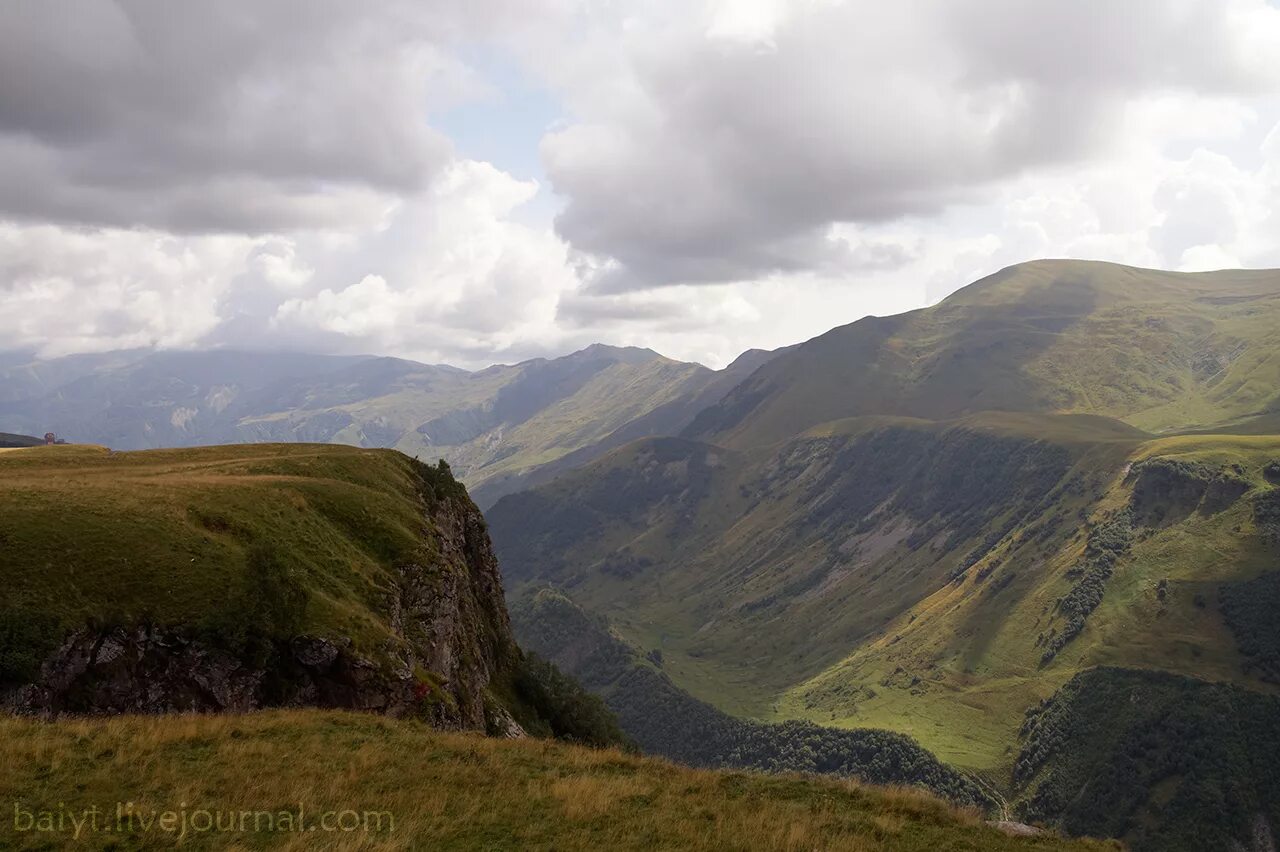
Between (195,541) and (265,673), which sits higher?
(195,541)

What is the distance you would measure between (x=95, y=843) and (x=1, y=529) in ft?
100

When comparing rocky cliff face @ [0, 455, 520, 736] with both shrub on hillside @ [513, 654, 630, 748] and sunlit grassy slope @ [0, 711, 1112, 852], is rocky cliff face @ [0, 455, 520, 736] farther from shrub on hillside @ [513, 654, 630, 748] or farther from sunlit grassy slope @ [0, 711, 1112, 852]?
shrub on hillside @ [513, 654, 630, 748]

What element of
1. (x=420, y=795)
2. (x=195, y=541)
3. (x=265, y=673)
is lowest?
(x=265, y=673)

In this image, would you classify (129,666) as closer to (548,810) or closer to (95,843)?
(95,843)

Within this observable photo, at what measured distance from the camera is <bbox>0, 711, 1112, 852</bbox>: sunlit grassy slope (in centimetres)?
2198

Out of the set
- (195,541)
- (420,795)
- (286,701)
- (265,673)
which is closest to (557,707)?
(286,701)

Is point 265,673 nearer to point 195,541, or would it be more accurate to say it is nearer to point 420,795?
point 195,541

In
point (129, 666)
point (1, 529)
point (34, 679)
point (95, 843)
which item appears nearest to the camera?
point (95, 843)

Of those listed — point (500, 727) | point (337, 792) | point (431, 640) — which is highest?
point (337, 792)

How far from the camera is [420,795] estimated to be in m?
24.9

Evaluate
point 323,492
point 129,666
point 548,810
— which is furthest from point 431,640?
point 548,810

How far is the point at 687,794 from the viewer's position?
28031 mm

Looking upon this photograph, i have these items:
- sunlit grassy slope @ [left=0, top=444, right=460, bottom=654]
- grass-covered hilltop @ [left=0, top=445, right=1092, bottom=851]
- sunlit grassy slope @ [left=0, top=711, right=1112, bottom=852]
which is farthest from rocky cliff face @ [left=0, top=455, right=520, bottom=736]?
Result: sunlit grassy slope @ [left=0, top=711, right=1112, bottom=852]

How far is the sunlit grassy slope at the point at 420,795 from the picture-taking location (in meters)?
22.0
